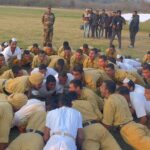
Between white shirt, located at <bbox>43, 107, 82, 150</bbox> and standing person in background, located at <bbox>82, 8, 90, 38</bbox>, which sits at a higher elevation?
standing person in background, located at <bbox>82, 8, 90, 38</bbox>

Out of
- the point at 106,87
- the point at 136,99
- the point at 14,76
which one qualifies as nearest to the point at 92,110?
the point at 106,87

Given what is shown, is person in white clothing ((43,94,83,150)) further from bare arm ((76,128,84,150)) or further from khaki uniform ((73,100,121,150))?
khaki uniform ((73,100,121,150))

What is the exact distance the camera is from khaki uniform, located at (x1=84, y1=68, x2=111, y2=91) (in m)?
9.30

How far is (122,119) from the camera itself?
23.6ft

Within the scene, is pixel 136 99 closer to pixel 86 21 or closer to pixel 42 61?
pixel 42 61

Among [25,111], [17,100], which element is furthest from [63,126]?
[17,100]

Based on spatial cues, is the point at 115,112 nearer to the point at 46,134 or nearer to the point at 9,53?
the point at 46,134

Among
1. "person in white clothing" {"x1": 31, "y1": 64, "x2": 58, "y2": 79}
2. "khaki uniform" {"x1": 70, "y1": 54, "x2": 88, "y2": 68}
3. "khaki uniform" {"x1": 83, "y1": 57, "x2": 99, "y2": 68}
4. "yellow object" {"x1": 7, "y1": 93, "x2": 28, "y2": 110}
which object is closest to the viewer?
"yellow object" {"x1": 7, "y1": 93, "x2": 28, "y2": 110}

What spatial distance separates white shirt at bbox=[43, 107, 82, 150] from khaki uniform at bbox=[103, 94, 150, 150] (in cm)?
106

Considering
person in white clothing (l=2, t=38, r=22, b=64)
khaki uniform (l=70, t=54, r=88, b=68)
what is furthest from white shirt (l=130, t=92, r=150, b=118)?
person in white clothing (l=2, t=38, r=22, b=64)

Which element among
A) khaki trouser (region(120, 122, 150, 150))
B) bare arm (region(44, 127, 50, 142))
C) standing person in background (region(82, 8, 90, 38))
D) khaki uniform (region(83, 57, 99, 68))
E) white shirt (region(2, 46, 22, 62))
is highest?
standing person in background (region(82, 8, 90, 38))

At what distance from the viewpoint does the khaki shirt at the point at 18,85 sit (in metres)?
8.30

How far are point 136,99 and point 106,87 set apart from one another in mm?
787

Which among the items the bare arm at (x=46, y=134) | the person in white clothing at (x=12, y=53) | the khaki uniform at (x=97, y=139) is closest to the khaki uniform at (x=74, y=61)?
the person in white clothing at (x=12, y=53)
